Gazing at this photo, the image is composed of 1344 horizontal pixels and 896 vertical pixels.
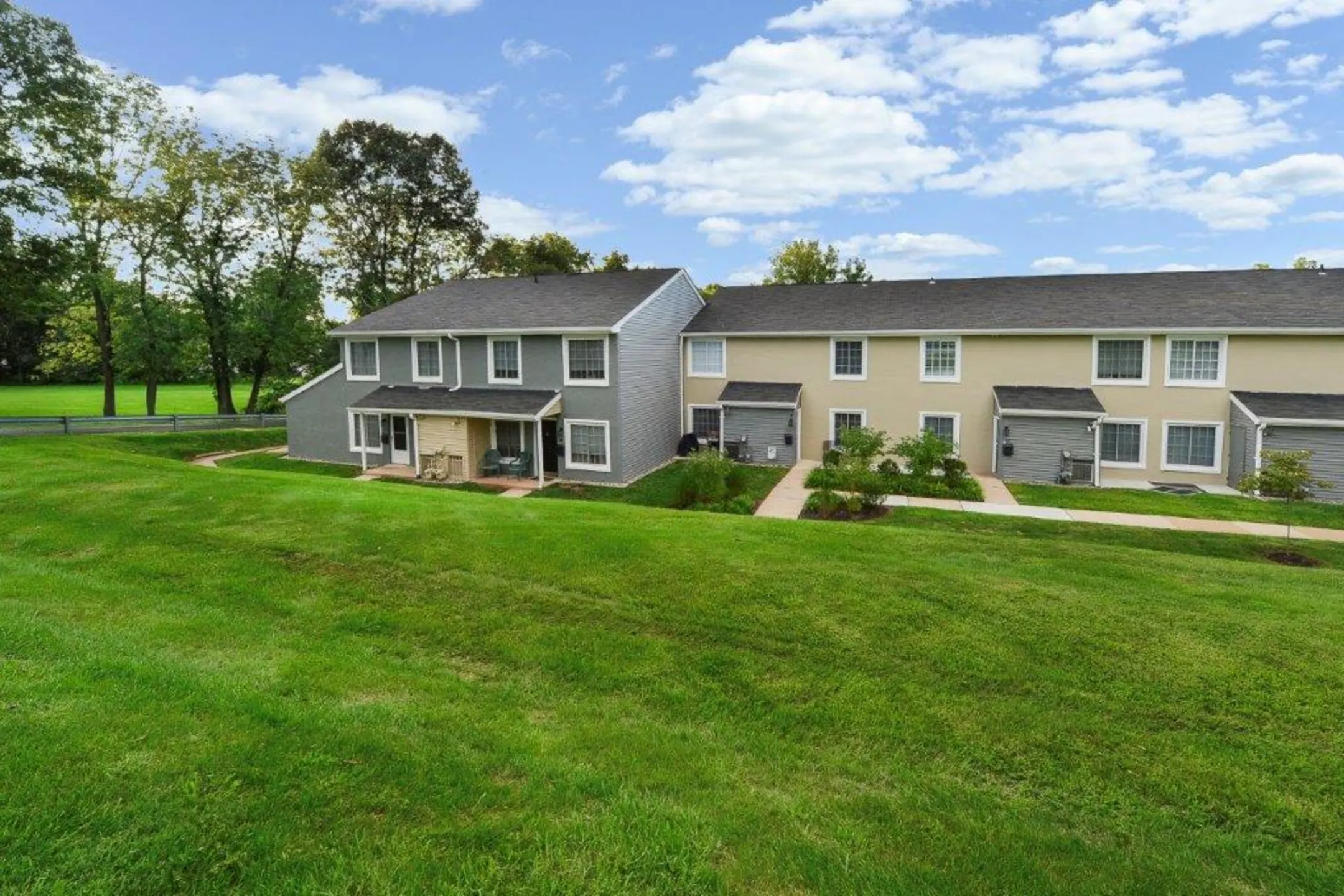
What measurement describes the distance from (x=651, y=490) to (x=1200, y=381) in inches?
651

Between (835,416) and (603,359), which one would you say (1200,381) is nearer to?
(835,416)

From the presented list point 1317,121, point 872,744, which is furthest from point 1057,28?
point 872,744

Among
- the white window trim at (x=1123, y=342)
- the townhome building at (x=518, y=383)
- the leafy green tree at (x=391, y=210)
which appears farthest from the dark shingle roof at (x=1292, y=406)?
the leafy green tree at (x=391, y=210)

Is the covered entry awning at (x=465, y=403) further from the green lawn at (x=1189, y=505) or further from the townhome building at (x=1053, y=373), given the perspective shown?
the green lawn at (x=1189, y=505)

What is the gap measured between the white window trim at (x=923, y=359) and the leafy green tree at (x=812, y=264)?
24973 millimetres

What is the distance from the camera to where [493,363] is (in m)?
21.9

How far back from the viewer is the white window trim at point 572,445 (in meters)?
20.3

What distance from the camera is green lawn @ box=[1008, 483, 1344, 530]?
15.1 meters

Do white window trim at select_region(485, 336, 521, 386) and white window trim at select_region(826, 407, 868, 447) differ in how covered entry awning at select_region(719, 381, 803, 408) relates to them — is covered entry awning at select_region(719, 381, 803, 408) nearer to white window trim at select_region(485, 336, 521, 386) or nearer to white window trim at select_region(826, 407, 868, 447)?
white window trim at select_region(826, 407, 868, 447)

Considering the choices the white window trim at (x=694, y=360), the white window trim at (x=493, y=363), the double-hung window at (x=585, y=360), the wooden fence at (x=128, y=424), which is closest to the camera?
the double-hung window at (x=585, y=360)

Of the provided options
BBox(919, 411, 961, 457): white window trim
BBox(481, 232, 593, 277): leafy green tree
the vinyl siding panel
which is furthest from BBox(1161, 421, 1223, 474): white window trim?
BBox(481, 232, 593, 277): leafy green tree

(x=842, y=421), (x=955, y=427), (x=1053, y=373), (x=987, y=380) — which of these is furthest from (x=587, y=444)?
(x=1053, y=373)

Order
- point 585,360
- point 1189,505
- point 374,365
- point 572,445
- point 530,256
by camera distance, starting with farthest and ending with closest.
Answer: point 530,256 → point 374,365 → point 572,445 → point 585,360 → point 1189,505

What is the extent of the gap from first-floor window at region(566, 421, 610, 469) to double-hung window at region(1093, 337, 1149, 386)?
1538 centimetres
